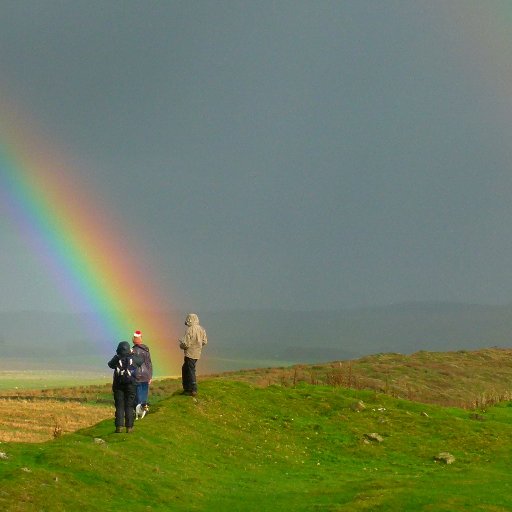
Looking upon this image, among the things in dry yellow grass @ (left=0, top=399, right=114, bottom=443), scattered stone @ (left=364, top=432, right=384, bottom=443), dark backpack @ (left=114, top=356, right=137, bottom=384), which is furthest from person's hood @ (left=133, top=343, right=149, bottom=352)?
scattered stone @ (left=364, top=432, right=384, bottom=443)

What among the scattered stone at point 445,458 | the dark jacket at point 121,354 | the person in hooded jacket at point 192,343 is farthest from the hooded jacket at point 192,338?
the scattered stone at point 445,458

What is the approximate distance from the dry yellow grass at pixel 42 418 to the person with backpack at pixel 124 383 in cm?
1128

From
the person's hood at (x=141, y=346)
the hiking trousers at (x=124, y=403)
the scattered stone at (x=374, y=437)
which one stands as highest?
the person's hood at (x=141, y=346)

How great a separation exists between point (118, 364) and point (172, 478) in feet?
18.3

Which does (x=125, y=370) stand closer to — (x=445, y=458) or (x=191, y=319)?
(x=191, y=319)

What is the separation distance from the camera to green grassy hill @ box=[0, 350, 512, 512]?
18.0 meters

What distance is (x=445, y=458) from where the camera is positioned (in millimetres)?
27531

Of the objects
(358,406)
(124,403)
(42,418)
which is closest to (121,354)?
(124,403)

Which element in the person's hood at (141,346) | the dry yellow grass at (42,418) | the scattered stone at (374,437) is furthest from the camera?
the dry yellow grass at (42,418)

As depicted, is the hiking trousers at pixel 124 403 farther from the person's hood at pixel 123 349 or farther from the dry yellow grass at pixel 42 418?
the dry yellow grass at pixel 42 418

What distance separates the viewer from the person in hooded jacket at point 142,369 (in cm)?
2850

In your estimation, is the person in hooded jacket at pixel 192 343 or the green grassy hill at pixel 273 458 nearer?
the green grassy hill at pixel 273 458

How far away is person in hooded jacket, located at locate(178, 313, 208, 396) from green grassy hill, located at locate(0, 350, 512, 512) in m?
1.36

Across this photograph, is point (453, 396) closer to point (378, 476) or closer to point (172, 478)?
point (378, 476)
